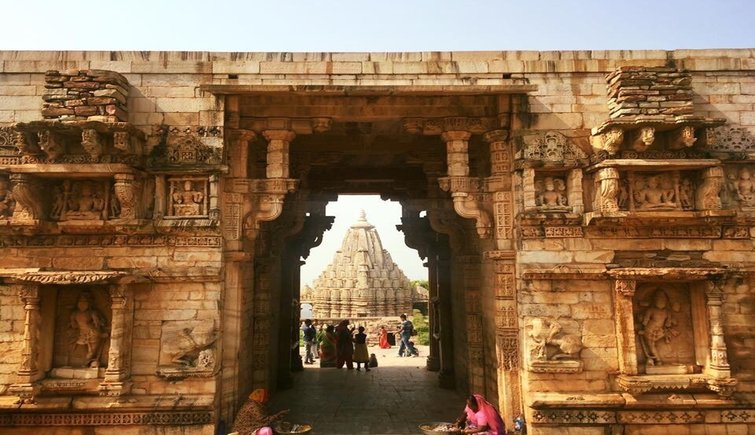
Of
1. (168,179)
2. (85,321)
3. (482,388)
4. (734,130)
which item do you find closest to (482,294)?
(482,388)

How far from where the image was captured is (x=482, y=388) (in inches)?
294

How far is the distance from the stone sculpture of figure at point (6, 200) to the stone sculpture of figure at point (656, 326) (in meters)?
8.29

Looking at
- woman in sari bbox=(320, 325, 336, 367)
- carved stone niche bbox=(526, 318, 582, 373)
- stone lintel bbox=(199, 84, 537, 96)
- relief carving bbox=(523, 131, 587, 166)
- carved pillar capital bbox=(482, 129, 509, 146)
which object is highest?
stone lintel bbox=(199, 84, 537, 96)

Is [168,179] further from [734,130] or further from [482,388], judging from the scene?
[734,130]

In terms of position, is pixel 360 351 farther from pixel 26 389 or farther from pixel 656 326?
pixel 26 389

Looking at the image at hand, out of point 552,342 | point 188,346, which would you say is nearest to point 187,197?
point 188,346

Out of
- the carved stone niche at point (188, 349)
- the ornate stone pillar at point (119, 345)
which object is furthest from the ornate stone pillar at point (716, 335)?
the ornate stone pillar at point (119, 345)

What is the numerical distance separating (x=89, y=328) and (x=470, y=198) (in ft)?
17.4

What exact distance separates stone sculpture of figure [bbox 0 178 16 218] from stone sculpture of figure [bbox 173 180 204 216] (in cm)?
205

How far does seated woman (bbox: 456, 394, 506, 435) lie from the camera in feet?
18.6

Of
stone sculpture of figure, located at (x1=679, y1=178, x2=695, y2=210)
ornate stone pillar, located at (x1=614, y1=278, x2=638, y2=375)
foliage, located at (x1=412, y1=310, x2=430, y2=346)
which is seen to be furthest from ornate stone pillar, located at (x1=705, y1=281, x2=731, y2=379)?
foliage, located at (x1=412, y1=310, x2=430, y2=346)

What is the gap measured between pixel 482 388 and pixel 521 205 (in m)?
3.17

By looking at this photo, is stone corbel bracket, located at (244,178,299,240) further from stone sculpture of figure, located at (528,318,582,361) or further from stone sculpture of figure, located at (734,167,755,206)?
stone sculpture of figure, located at (734,167,755,206)

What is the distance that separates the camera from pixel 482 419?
5.72m
